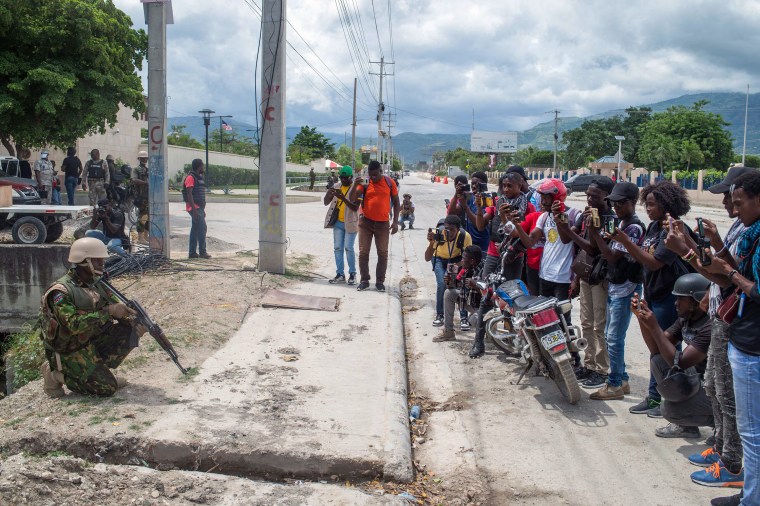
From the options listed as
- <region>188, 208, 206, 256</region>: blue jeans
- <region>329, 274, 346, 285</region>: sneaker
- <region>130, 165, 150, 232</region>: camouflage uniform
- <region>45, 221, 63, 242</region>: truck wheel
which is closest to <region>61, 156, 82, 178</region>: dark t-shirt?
<region>45, 221, 63, 242</region>: truck wheel

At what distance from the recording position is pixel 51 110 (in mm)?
14602

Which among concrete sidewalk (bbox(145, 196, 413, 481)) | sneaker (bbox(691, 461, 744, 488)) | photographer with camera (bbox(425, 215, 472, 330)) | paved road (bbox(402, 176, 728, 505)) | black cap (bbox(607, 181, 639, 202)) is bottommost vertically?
paved road (bbox(402, 176, 728, 505))

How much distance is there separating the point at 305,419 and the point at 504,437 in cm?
148

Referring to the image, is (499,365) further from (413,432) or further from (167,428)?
(167,428)

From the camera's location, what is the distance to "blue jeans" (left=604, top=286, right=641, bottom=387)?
551 cm

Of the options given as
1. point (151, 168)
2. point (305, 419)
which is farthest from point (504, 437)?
point (151, 168)

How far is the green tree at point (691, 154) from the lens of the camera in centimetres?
6394

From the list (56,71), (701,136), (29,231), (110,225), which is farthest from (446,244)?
(701,136)

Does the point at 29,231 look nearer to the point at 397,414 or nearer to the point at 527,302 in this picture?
the point at 397,414

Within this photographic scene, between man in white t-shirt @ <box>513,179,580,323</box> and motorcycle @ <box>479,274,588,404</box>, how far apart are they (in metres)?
0.33

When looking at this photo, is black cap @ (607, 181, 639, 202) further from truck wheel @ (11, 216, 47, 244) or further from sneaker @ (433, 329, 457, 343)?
truck wheel @ (11, 216, 47, 244)

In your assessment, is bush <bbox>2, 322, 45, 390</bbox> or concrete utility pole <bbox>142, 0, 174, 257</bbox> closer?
bush <bbox>2, 322, 45, 390</bbox>

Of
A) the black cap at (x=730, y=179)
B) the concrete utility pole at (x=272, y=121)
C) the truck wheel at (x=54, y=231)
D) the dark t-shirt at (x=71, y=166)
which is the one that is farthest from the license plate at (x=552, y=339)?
the dark t-shirt at (x=71, y=166)

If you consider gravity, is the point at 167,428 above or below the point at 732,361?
below
